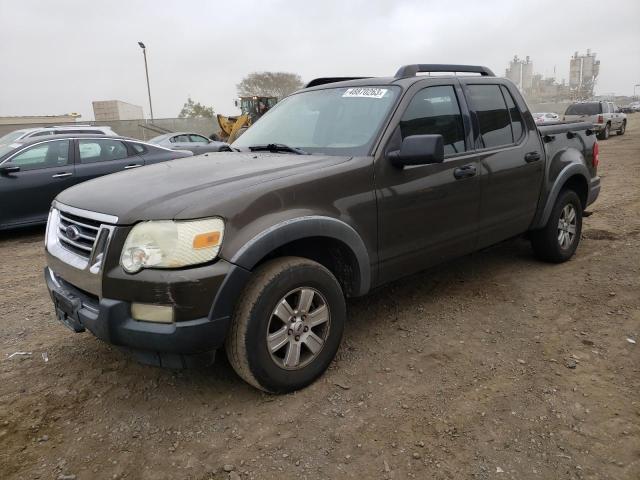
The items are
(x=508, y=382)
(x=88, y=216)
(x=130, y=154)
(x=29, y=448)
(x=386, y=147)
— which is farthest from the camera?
(x=130, y=154)

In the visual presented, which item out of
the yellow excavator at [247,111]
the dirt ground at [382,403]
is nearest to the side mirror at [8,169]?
the dirt ground at [382,403]

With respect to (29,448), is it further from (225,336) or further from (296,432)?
(296,432)

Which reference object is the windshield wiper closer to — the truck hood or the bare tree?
the truck hood

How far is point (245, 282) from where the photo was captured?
249 cm

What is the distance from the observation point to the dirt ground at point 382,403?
229 centimetres

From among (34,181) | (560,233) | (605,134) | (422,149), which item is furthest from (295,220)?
(605,134)

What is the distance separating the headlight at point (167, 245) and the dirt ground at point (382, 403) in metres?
0.90

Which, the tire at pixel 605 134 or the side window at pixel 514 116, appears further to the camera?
the tire at pixel 605 134

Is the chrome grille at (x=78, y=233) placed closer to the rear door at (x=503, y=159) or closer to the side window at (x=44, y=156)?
the rear door at (x=503, y=159)

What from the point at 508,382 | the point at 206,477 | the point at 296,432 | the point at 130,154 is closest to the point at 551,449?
the point at 508,382

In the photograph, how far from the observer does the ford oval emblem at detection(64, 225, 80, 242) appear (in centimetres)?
269

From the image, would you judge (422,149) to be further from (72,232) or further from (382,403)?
(72,232)

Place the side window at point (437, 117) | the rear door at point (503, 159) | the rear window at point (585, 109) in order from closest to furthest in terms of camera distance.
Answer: the side window at point (437, 117) → the rear door at point (503, 159) → the rear window at point (585, 109)

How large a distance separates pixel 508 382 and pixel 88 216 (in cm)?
253
